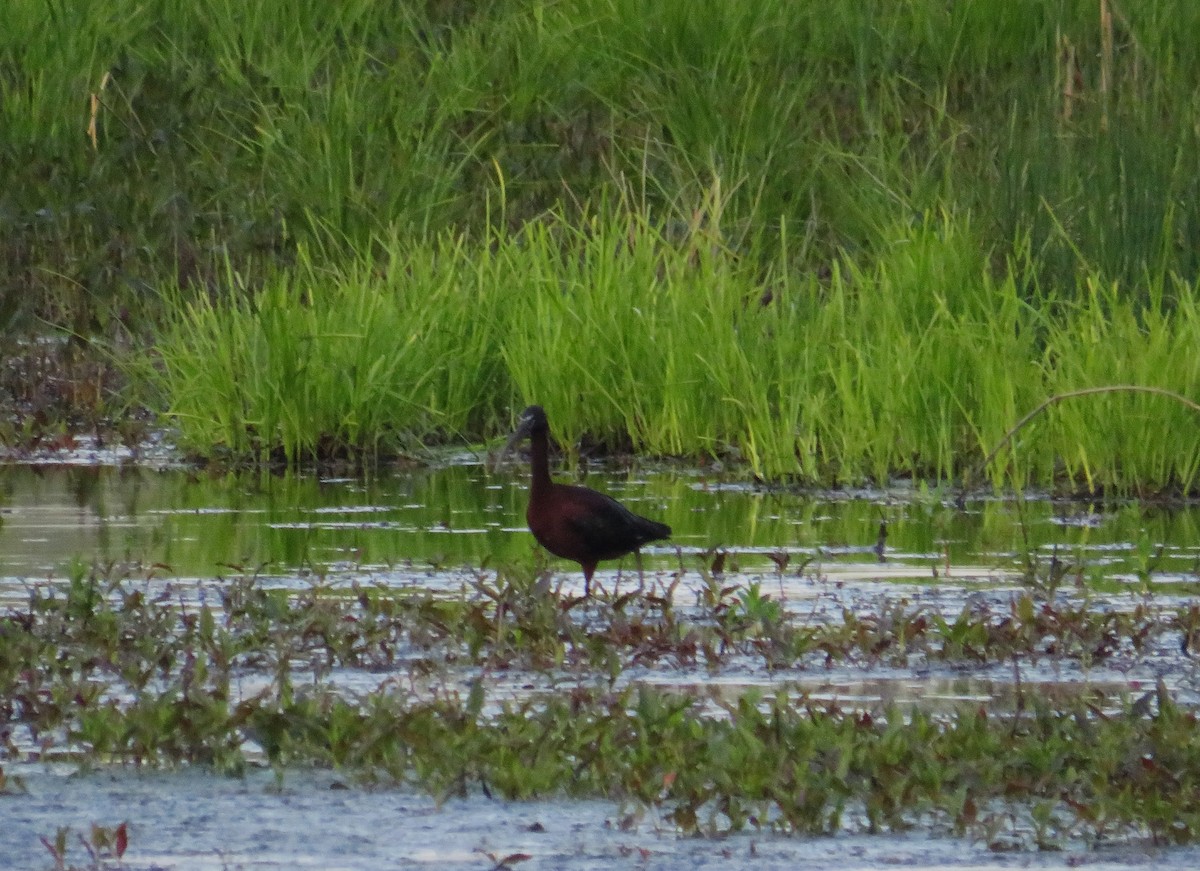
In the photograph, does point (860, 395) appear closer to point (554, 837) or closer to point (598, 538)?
point (598, 538)

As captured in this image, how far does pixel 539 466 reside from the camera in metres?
8.09

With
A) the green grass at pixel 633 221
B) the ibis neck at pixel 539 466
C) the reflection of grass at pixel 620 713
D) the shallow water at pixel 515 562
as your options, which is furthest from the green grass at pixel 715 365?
the reflection of grass at pixel 620 713

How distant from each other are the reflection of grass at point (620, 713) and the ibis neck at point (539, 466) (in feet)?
2.50

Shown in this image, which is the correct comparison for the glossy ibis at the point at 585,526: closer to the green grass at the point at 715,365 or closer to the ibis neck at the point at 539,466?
the ibis neck at the point at 539,466

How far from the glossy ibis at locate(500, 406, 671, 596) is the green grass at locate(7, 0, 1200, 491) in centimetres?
268

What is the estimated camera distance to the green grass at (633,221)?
10.7 meters

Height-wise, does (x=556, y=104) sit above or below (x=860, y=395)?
above

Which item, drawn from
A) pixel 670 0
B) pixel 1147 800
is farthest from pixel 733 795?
pixel 670 0

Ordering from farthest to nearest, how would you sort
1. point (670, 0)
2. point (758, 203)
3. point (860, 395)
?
point (670, 0) → point (758, 203) → point (860, 395)

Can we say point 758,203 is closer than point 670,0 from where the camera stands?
Yes

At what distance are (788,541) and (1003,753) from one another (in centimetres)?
364

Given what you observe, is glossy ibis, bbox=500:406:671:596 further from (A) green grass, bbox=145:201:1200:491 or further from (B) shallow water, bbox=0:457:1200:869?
(A) green grass, bbox=145:201:1200:491

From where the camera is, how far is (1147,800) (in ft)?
16.1

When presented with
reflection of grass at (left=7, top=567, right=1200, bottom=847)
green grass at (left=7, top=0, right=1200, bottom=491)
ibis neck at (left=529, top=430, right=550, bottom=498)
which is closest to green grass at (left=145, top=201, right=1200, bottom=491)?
green grass at (left=7, top=0, right=1200, bottom=491)
